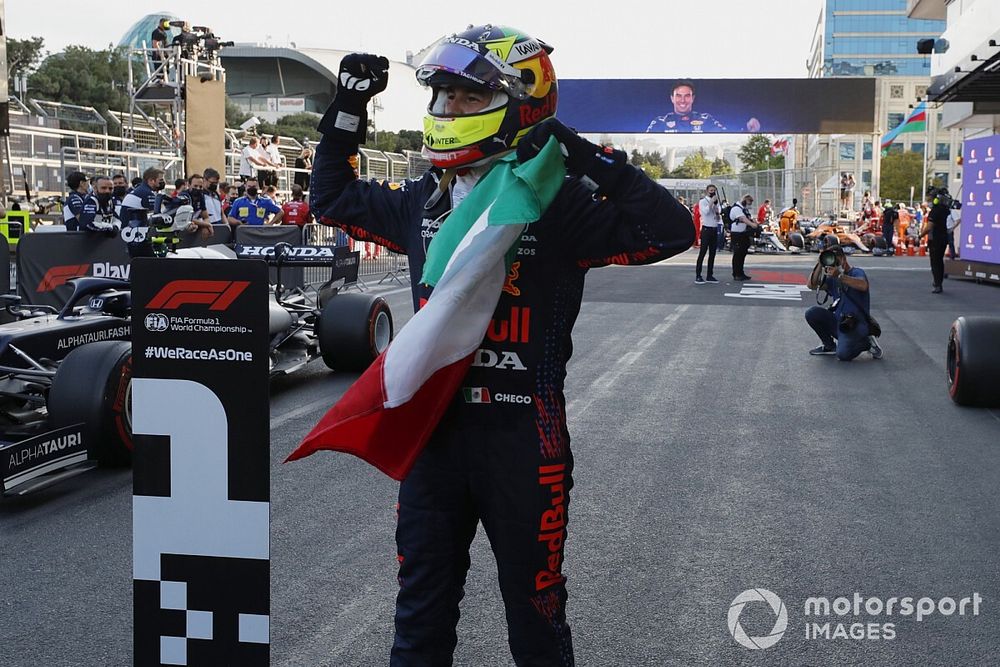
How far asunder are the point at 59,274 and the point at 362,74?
8.83 metres

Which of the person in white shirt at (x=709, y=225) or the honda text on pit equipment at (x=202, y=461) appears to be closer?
the honda text on pit equipment at (x=202, y=461)

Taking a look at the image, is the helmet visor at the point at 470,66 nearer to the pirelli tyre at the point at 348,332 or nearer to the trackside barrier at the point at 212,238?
the pirelli tyre at the point at 348,332

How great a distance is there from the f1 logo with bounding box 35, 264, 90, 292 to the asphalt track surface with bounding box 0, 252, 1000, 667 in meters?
3.27

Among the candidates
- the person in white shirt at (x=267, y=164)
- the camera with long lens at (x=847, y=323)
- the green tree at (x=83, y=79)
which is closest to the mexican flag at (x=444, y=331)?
the camera with long lens at (x=847, y=323)

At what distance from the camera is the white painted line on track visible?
7.98 m

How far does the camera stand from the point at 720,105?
43250 millimetres

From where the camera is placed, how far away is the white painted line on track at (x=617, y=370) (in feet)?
26.2

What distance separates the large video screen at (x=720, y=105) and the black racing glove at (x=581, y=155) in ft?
132

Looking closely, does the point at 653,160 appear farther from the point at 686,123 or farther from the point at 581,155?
the point at 581,155

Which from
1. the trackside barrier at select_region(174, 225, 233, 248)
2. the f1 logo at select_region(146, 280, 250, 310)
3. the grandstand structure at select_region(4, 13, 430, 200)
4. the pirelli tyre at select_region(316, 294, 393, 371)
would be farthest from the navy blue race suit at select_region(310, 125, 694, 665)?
the trackside barrier at select_region(174, 225, 233, 248)

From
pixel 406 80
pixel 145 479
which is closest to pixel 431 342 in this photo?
pixel 145 479

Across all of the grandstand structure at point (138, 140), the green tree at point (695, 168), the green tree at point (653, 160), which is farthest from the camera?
the green tree at point (653, 160)

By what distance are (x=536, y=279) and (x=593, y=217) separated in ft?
0.69

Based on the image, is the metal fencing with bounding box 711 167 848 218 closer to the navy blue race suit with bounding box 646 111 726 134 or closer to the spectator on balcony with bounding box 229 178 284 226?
the navy blue race suit with bounding box 646 111 726 134
